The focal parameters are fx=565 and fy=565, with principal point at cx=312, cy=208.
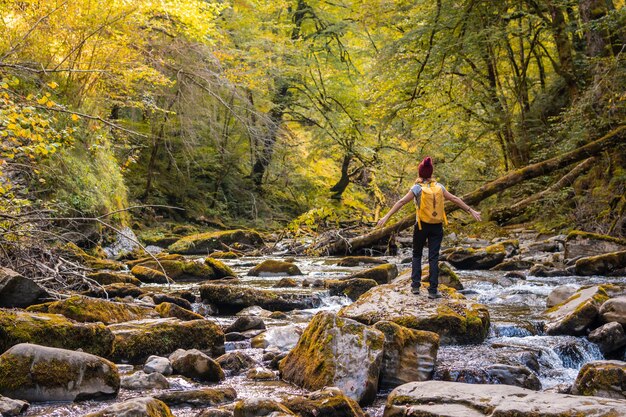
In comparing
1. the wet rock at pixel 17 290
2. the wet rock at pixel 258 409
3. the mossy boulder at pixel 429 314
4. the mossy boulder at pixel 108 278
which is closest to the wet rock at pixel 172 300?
the mossy boulder at pixel 108 278

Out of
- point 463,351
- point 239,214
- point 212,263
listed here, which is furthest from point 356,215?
point 463,351

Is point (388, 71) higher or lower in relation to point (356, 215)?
higher

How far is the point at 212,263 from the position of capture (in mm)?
12117

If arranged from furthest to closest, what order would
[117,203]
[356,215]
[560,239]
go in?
[356,215]
[117,203]
[560,239]

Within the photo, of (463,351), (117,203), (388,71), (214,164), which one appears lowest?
(463,351)

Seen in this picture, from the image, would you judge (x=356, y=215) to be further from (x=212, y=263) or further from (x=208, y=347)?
(x=208, y=347)

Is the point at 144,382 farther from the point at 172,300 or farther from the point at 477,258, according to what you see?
the point at 477,258

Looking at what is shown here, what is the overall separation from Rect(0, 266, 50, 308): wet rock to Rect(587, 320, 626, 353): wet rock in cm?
639

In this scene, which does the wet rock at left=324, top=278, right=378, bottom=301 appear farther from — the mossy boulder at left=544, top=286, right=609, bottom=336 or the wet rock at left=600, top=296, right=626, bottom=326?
the wet rock at left=600, top=296, right=626, bottom=326

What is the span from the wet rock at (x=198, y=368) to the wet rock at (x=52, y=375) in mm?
754

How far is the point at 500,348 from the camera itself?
6035 millimetres

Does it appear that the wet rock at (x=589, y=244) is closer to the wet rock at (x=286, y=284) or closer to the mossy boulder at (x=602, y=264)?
the mossy boulder at (x=602, y=264)

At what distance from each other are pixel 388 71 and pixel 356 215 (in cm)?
862

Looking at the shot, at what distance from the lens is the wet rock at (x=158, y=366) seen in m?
5.09
